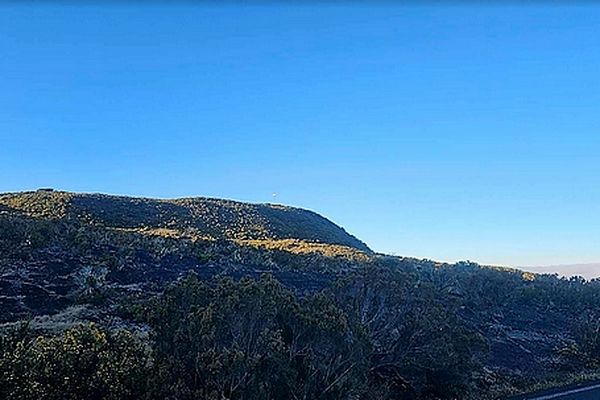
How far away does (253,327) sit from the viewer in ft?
38.7

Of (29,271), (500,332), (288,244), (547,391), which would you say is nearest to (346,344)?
(547,391)

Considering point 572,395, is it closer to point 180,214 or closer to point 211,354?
point 211,354

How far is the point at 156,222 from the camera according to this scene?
59.4 metres

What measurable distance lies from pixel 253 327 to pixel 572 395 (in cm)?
1102

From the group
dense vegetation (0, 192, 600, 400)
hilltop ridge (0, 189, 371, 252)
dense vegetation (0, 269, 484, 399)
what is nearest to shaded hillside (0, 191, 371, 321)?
dense vegetation (0, 192, 600, 400)

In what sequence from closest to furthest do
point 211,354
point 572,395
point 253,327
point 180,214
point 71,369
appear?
1. point 71,369
2. point 211,354
3. point 253,327
4. point 572,395
5. point 180,214

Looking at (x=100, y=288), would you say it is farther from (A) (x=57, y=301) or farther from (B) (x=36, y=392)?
(B) (x=36, y=392)

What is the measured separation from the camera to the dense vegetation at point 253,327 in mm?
10719

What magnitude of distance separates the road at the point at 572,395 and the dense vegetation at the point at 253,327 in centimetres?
166

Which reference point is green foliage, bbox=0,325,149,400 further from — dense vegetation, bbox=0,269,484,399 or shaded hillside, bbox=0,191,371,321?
shaded hillside, bbox=0,191,371,321

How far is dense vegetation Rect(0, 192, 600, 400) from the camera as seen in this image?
10.7 metres

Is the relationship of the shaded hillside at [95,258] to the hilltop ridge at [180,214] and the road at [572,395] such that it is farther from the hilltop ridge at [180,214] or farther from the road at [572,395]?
the road at [572,395]

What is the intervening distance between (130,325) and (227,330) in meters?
10.2

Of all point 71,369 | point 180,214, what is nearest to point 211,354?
point 71,369
